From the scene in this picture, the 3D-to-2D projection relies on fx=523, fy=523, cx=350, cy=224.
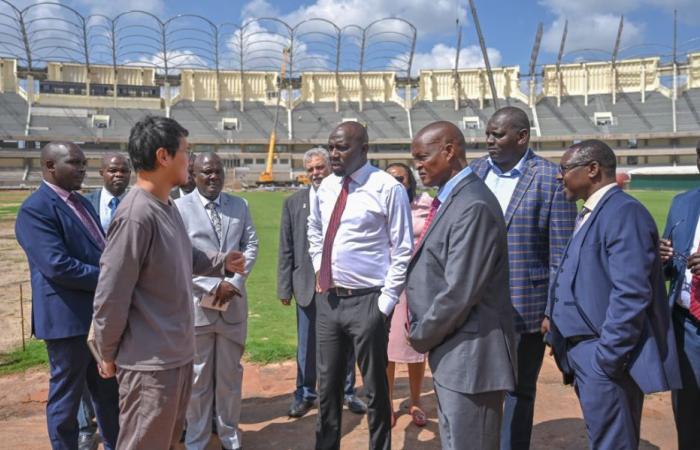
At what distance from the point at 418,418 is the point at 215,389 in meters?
1.67

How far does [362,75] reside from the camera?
67.7 metres

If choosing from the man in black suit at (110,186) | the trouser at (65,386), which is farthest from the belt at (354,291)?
the man in black suit at (110,186)

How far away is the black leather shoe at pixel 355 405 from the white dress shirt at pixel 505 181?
217 centimetres

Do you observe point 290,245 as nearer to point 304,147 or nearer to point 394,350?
point 394,350

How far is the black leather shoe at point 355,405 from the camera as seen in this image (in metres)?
4.59

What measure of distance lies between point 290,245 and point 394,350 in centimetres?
135

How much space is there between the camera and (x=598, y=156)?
2.89 m

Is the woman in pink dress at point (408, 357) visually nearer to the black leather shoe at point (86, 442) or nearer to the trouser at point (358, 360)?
the trouser at point (358, 360)

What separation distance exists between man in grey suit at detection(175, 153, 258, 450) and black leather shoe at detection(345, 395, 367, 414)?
3.68ft

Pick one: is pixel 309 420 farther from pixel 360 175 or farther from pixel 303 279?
pixel 360 175

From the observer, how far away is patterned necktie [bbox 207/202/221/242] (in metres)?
4.00

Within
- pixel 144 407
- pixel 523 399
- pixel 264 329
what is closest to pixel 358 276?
pixel 523 399

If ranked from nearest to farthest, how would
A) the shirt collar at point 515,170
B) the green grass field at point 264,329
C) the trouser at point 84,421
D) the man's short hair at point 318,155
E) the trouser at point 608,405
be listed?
the trouser at point 608,405 < the shirt collar at point 515,170 < the trouser at point 84,421 < the man's short hair at point 318,155 < the green grass field at point 264,329

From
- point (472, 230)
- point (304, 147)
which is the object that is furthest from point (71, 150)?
point (304, 147)
